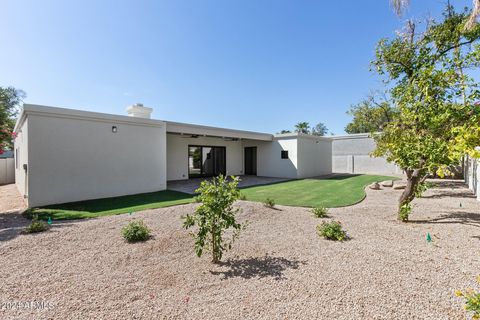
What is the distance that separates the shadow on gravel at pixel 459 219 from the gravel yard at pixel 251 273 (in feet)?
0.63

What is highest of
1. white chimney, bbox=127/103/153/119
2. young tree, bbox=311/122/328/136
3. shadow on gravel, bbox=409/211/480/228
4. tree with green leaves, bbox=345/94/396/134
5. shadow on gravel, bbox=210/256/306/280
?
young tree, bbox=311/122/328/136

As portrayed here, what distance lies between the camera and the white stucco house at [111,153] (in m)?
7.05

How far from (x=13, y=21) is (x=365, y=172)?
23.9 metres

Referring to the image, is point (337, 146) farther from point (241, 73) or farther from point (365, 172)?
point (241, 73)

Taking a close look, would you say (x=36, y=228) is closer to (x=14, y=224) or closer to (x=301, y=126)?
(x=14, y=224)

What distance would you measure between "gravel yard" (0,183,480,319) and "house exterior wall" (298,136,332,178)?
32.6 feet

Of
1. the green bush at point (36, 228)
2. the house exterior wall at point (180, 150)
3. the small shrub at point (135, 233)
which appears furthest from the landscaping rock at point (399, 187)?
the green bush at point (36, 228)

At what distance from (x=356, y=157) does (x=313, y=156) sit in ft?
23.9

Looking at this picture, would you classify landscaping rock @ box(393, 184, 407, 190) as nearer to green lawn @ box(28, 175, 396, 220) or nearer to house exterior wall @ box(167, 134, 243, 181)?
green lawn @ box(28, 175, 396, 220)

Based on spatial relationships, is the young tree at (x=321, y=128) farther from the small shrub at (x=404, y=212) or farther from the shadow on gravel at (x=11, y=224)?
the shadow on gravel at (x=11, y=224)

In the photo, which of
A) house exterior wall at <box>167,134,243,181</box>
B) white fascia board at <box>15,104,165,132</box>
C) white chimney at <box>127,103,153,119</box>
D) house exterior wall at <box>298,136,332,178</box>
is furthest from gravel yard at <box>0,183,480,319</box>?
house exterior wall at <box>298,136,332,178</box>

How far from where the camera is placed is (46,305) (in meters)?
2.36

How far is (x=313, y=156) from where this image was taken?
16125mm

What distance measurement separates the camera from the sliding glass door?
14445mm
